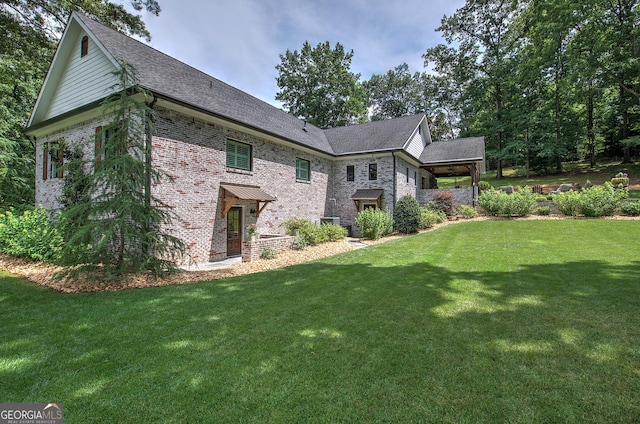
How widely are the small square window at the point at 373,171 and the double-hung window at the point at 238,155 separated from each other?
7.92 meters

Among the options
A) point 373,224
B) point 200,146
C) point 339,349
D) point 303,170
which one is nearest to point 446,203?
point 373,224

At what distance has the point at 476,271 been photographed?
700 cm

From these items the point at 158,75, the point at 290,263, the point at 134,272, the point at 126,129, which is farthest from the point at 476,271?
the point at 158,75

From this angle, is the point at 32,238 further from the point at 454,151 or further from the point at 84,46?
the point at 454,151

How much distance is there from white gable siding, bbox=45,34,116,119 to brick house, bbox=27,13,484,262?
37 mm

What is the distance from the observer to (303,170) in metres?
15.5

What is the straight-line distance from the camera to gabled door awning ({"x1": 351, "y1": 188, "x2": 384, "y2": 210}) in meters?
16.1

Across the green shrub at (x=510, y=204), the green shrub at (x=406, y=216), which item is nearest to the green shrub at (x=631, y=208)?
the green shrub at (x=510, y=204)

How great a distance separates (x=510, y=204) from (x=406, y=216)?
6305mm

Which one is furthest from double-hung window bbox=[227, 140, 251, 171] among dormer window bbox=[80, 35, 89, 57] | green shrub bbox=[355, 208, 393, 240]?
green shrub bbox=[355, 208, 393, 240]

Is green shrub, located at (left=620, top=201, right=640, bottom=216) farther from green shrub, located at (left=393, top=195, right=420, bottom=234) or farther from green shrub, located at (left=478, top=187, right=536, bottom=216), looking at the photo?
green shrub, located at (left=393, top=195, right=420, bottom=234)

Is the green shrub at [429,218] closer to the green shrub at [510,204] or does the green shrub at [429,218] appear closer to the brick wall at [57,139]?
the green shrub at [510,204]

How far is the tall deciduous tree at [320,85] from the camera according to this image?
33.0 m

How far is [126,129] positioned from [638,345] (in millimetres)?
10093
